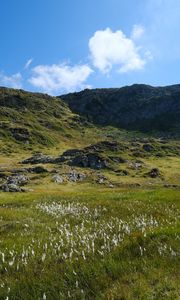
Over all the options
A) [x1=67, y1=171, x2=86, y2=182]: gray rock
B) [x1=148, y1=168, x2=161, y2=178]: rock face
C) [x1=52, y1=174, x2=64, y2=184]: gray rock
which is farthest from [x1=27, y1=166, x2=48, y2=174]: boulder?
[x1=148, y1=168, x2=161, y2=178]: rock face

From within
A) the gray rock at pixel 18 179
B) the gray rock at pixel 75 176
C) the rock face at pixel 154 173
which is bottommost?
the rock face at pixel 154 173

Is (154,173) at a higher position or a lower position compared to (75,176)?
lower

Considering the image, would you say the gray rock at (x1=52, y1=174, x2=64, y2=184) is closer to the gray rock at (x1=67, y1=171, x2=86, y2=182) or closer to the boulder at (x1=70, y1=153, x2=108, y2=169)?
the gray rock at (x1=67, y1=171, x2=86, y2=182)

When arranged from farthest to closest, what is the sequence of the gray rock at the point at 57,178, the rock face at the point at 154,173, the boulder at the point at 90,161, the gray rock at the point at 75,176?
the boulder at the point at 90,161, the rock face at the point at 154,173, the gray rock at the point at 75,176, the gray rock at the point at 57,178

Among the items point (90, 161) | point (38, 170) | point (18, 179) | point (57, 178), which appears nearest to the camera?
point (18, 179)

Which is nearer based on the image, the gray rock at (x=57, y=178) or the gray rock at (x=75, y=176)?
the gray rock at (x=57, y=178)

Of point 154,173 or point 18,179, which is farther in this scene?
point 154,173

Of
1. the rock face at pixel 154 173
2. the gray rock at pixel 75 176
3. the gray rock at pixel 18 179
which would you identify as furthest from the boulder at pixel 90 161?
the gray rock at pixel 18 179

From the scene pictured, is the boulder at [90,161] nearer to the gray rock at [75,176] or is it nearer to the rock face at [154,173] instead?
the rock face at [154,173]

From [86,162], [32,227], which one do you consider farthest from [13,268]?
[86,162]

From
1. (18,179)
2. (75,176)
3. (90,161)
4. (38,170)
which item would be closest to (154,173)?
(90,161)

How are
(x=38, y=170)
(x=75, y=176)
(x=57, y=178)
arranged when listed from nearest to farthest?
(x=57, y=178), (x=75, y=176), (x=38, y=170)

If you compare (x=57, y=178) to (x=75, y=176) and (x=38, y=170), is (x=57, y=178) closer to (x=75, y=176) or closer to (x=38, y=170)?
(x=75, y=176)

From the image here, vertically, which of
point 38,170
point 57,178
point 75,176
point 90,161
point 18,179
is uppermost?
point 90,161
